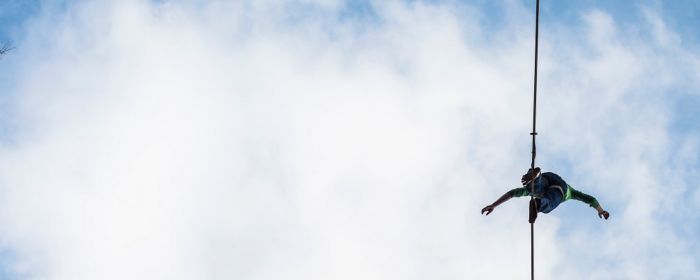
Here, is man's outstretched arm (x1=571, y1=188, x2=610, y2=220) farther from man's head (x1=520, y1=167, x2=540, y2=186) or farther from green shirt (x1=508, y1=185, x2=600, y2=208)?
man's head (x1=520, y1=167, x2=540, y2=186)

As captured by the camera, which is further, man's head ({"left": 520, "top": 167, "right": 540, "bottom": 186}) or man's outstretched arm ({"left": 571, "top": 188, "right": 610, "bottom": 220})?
man's outstretched arm ({"left": 571, "top": 188, "right": 610, "bottom": 220})

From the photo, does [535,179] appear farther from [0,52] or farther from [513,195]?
[0,52]

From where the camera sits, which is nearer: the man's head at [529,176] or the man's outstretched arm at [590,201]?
the man's head at [529,176]

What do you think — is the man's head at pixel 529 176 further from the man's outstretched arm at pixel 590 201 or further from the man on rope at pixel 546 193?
the man's outstretched arm at pixel 590 201

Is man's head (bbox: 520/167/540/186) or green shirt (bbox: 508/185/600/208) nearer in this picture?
man's head (bbox: 520/167/540/186)

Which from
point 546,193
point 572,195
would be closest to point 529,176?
point 546,193

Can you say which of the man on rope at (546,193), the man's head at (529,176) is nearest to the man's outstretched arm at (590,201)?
the man on rope at (546,193)

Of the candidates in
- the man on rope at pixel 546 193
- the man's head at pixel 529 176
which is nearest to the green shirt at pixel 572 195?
the man on rope at pixel 546 193

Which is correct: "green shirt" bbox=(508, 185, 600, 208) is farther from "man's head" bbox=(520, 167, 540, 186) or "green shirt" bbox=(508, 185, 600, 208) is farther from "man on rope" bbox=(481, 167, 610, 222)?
"man's head" bbox=(520, 167, 540, 186)

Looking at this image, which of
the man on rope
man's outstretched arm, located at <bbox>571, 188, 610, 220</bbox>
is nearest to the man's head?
the man on rope

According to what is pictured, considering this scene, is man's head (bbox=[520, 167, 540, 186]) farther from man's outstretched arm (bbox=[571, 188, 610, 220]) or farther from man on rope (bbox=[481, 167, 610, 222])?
man's outstretched arm (bbox=[571, 188, 610, 220])

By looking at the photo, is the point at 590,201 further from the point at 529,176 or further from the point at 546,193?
the point at 529,176

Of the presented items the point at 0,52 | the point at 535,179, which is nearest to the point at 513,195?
the point at 535,179

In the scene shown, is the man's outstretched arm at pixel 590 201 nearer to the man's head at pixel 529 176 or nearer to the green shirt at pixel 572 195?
the green shirt at pixel 572 195
